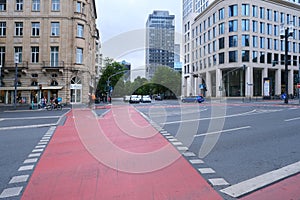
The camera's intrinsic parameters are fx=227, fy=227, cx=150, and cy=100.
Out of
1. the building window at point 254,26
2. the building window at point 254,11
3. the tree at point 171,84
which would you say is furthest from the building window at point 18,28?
the building window at point 254,11

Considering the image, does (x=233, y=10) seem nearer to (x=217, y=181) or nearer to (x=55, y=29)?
(x=55, y=29)

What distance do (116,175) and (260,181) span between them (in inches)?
104

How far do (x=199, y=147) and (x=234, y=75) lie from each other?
5455cm

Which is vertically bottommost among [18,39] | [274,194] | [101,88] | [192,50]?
[274,194]

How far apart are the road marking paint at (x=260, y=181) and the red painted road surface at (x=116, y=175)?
33 centimetres

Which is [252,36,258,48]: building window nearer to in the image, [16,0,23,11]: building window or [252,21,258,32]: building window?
[252,21,258,32]: building window

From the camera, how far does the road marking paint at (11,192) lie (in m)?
3.58

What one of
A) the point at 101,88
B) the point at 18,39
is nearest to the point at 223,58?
the point at 101,88

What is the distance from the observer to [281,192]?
3.67 m

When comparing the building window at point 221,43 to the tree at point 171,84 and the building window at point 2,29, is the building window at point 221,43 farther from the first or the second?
the building window at point 2,29

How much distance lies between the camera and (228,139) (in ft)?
24.8

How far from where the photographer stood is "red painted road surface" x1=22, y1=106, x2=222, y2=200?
357 centimetres

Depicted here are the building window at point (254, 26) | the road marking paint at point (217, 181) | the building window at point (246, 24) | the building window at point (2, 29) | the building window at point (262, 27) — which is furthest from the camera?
the building window at point (262, 27)

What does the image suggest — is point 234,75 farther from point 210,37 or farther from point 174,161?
point 174,161
